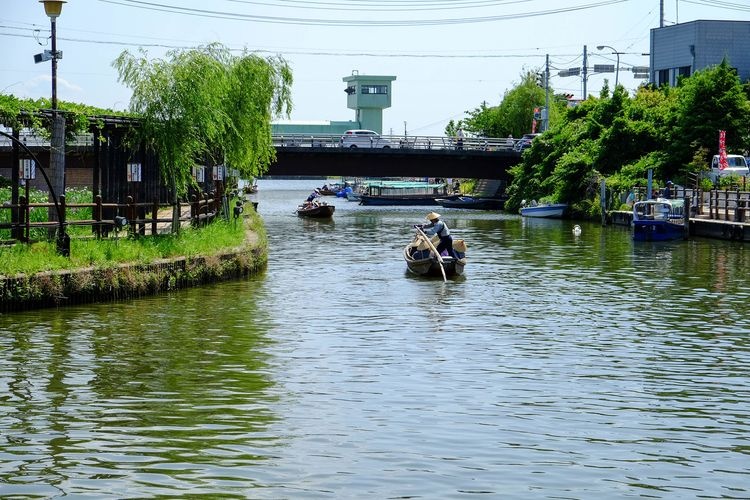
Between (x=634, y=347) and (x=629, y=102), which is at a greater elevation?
(x=629, y=102)

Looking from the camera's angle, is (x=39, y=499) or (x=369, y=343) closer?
(x=39, y=499)

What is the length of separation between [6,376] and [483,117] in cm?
12904

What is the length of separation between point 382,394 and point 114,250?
12.9 meters

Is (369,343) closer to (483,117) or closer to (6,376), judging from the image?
(6,376)

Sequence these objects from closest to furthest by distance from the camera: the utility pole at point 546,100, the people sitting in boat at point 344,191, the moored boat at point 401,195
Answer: the utility pole at point 546,100
the moored boat at point 401,195
the people sitting in boat at point 344,191

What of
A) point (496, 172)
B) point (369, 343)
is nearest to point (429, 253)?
point (369, 343)

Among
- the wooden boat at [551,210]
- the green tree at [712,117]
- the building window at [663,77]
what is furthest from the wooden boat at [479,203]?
the green tree at [712,117]

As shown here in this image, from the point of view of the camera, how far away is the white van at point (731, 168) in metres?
66.4

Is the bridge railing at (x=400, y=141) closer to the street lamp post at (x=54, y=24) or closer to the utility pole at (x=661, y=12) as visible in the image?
the utility pole at (x=661, y=12)

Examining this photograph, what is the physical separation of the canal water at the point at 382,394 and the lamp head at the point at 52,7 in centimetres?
710

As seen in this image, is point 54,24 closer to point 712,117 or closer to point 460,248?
point 460,248

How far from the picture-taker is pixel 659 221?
53.6 m

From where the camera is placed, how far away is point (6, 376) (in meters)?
18.5

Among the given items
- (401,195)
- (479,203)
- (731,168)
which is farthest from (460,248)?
(401,195)
